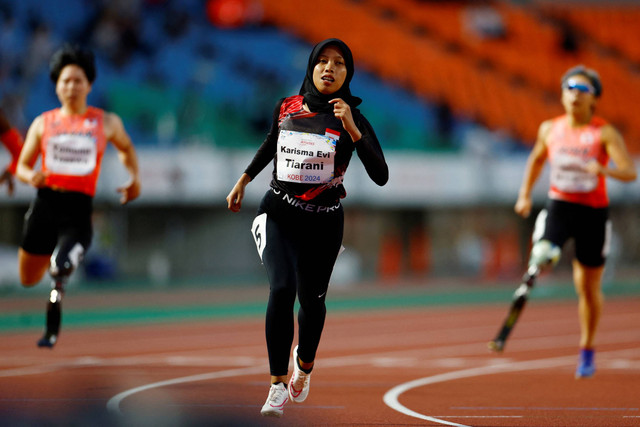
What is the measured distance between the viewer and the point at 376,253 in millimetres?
35750

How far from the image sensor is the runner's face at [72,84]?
26.8 feet

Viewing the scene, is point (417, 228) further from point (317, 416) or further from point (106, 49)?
point (317, 416)

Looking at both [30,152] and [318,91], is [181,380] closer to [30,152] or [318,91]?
[30,152]

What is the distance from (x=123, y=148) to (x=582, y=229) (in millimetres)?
3995

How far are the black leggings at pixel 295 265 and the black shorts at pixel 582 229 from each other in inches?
116

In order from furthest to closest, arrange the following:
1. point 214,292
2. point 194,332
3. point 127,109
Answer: point 127,109 < point 214,292 < point 194,332

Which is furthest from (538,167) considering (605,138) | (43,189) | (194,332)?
(194,332)

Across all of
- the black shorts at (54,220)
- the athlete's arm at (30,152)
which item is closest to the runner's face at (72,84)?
the athlete's arm at (30,152)

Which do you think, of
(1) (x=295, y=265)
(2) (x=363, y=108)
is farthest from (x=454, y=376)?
(2) (x=363, y=108)

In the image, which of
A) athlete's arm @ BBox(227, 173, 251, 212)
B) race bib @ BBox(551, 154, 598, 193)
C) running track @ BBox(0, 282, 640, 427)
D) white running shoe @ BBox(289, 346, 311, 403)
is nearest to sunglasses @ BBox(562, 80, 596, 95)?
race bib @ BBox(551, 154, 598, 193)

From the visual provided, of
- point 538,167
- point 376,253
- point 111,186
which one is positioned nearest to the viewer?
point 538,167

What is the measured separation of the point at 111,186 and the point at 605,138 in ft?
68.0

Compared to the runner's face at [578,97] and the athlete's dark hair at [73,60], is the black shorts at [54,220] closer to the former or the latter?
the athlete's dark hair at [73,60]

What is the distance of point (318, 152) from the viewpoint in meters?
6.09
